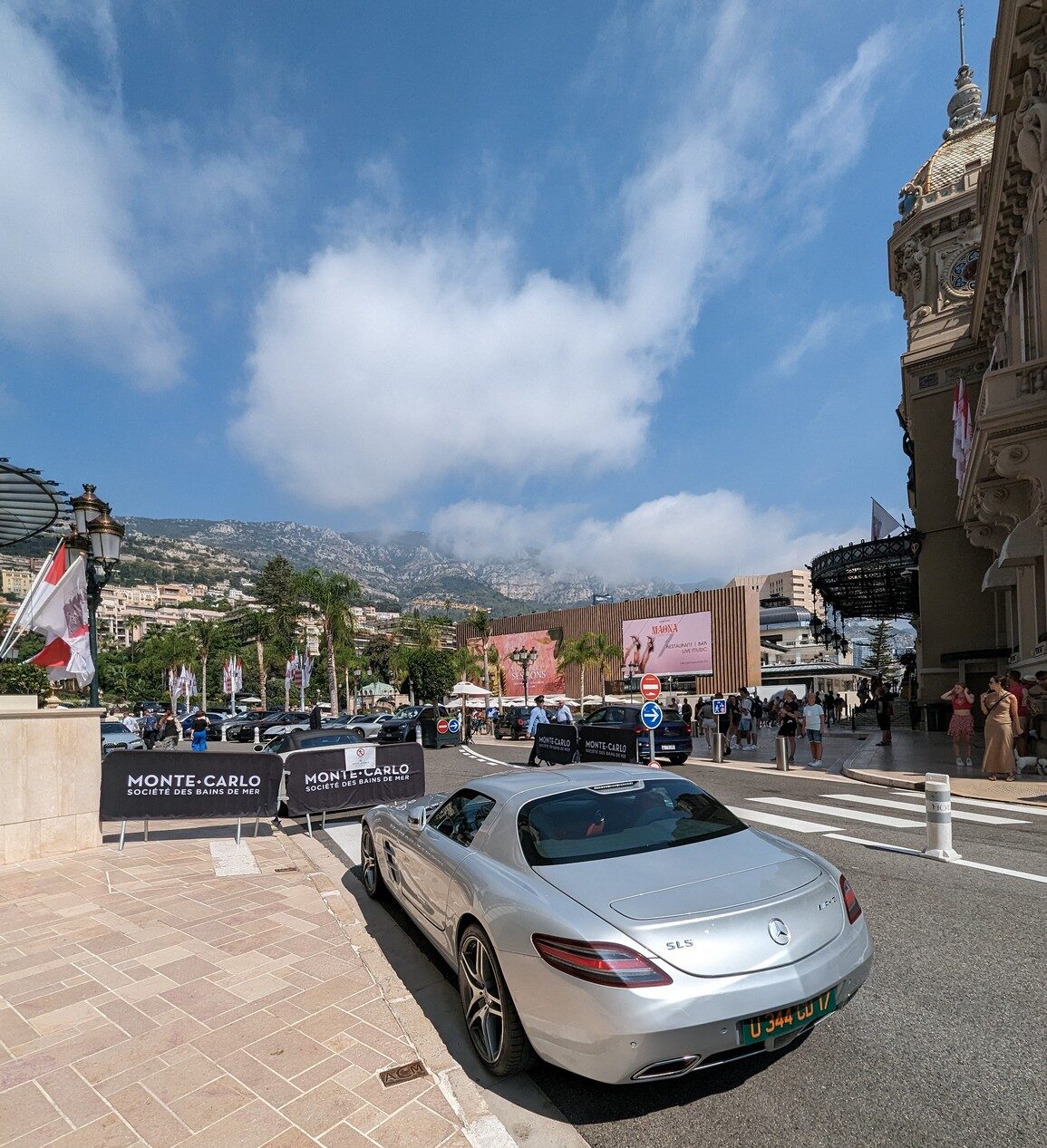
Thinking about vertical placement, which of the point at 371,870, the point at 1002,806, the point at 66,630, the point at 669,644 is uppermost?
the point at 66,630

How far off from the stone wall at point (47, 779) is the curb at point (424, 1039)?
13.3 ft

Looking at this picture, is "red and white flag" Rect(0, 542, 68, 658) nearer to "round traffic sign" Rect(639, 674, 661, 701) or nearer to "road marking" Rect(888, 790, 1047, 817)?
"round traffic sign" Rect(639, 674, 661, 701)

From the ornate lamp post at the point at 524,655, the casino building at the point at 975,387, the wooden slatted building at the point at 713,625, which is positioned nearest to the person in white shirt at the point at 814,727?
the casino building at the point at 975,387

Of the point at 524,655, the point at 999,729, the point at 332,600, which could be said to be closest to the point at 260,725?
the point at 332,600

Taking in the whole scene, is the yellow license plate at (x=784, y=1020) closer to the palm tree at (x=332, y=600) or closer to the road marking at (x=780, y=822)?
the road marking at (x=780, y=822)

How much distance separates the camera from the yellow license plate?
2.87 m

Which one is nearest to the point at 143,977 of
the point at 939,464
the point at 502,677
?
the point at 939,464

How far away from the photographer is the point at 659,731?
18.1 meters

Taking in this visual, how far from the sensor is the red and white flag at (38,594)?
8922mm

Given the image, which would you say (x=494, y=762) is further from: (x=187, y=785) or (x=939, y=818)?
(x=939, y=818)

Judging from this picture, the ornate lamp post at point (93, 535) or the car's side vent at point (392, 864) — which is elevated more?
the ornate lamp post at point (93, 535)

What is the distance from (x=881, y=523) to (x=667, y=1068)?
4046 centimetres

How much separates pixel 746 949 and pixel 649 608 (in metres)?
63.0

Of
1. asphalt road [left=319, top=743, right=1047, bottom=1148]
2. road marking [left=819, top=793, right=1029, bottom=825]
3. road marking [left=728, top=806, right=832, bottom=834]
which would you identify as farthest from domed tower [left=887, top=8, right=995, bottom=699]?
asphalt road [left=319, top=743, right=1047, bottom=1148]
